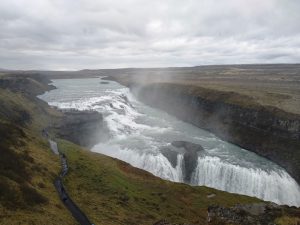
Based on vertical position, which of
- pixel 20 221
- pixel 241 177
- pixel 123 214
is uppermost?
pixel 20 221

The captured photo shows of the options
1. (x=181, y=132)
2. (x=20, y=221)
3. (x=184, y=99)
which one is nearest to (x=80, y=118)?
(x=181, y=132)

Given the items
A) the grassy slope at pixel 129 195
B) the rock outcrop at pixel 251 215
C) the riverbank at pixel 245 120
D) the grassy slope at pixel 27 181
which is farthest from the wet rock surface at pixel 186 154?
the rock outcrop at pixel 251 215

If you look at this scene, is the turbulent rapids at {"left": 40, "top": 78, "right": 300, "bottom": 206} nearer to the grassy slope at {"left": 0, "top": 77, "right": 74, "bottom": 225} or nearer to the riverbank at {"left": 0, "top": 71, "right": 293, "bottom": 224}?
the riverbank at {"left": 0, "top": 71, "right": 293, "bottom": 224}

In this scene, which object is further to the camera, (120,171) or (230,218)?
(120,171)

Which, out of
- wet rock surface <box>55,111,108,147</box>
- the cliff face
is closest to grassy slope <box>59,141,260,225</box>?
wet rock surface <box>55,111,108,147</box>

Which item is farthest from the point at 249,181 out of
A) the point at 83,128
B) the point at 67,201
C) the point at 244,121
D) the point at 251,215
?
the point at 83,128

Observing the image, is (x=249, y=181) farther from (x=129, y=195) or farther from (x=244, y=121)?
(x=244, y=121)

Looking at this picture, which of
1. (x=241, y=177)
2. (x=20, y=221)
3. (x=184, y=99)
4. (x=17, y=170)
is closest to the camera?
(x=20, y=221)

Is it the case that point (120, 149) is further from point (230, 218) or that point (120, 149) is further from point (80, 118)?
point (230, 218)
